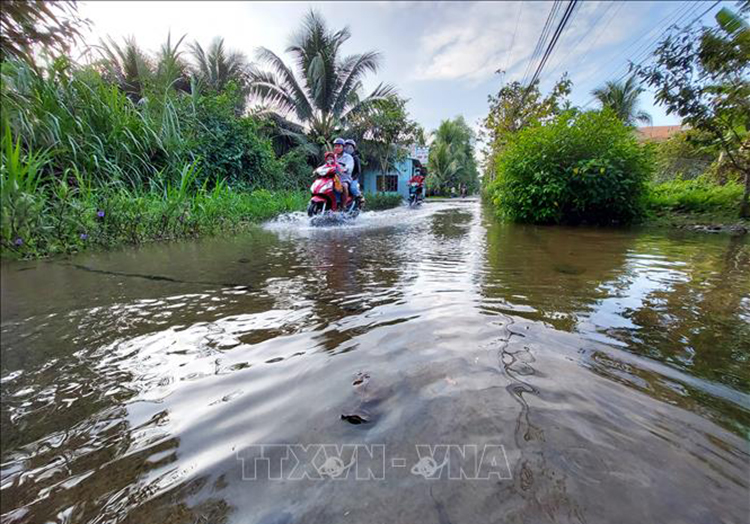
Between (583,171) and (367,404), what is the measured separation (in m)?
8.42

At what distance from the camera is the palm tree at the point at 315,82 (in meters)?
16.2

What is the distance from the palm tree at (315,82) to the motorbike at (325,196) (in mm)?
8740

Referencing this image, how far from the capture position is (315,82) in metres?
16.3

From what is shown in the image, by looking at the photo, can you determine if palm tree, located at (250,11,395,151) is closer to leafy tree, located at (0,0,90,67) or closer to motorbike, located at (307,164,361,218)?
motorbike, located at (307,164,361,218)

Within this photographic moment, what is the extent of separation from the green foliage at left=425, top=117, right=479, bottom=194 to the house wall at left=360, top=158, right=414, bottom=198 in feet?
34.9

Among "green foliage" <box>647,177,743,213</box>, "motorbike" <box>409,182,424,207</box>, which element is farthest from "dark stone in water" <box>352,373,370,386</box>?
"motorbike" <box>409,182,424,207</box>

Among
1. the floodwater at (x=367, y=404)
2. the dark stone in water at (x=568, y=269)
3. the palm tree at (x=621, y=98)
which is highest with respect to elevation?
the palm tree at (x=621, y=98)

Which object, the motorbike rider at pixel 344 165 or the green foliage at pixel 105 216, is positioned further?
the motorbike rider at pixel 344 165

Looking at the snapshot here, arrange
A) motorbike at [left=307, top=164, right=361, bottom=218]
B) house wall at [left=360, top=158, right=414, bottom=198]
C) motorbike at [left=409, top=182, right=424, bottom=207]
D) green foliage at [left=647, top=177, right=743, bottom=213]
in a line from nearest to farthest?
motorbike at [left=307, top=164, right=361, bottom=218] → green foliage at [left=647, top=177, right=743, bottom=213] → motorbike at [left=409, top=182, right=424, bottom=207] → house wall at [left=360, top=158, right=414, bottom=198]

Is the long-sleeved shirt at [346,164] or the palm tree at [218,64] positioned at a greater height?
the palm tree at [218,64]

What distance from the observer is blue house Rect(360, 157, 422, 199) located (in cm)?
2373

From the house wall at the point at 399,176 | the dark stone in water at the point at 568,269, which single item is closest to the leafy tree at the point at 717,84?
the dark stone in water at the point at 568,269

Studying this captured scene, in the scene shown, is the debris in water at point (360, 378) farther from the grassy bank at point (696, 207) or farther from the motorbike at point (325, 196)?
the grassy bank at point (696, 207)

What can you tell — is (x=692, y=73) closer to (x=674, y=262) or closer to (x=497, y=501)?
(x=674, y=262)
